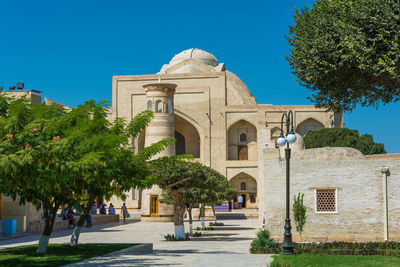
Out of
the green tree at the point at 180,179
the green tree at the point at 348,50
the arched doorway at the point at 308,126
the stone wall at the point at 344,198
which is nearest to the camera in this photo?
the green tree at the point at 348,50

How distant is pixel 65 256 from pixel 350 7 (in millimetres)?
10124

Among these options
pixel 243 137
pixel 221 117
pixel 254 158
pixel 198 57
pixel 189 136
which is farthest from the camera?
pixel 198 57

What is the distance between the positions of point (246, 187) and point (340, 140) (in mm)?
9639

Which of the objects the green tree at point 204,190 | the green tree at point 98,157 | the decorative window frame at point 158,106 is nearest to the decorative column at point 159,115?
the decorative window frame at point 158,106

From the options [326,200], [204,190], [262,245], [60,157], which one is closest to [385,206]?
[326,200]

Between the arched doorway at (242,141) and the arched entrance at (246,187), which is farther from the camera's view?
the arched doorway at (242,141)

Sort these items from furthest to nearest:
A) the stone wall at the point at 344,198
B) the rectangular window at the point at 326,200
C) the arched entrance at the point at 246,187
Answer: the arched entrance at the point at 246,187, the rectangular window at the point at 326,200, the stone wall at the point at 344,198

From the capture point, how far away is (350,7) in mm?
15016

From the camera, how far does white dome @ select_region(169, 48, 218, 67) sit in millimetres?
61219

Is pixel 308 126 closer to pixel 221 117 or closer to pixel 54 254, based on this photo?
pixel 221 117

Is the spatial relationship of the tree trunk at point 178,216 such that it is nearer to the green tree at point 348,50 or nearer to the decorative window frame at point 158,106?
the green tree at point 348,50

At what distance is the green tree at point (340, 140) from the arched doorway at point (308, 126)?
41.0 inches

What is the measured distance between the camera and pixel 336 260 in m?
13.6

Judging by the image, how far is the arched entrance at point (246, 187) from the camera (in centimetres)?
5000
